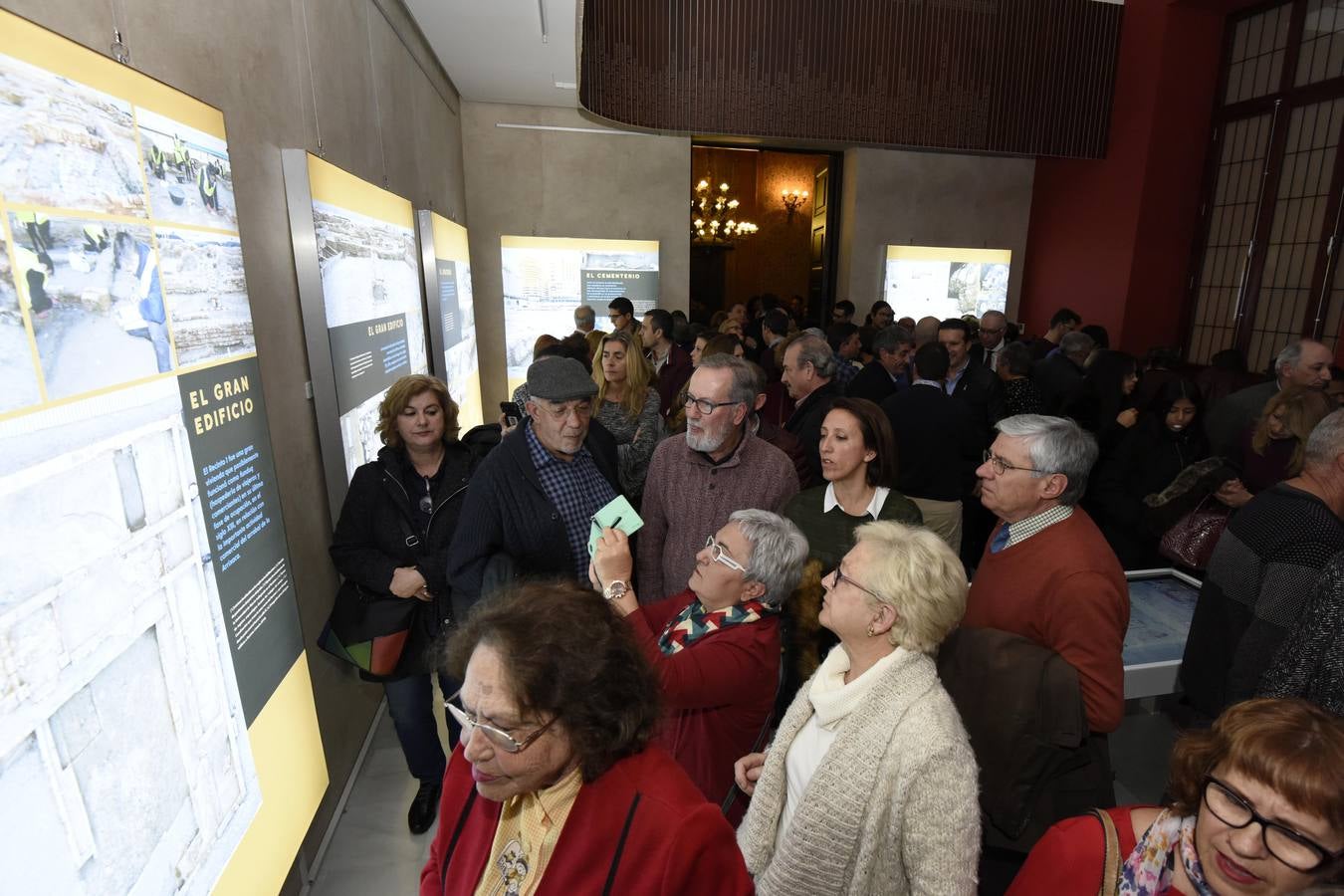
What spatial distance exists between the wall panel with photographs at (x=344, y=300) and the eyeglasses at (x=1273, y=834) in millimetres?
2885

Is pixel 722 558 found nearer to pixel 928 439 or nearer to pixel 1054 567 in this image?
pixel 1054 567

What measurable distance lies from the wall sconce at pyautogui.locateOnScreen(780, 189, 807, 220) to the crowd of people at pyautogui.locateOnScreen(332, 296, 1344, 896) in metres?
12.0

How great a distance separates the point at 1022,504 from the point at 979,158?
975 centimetres

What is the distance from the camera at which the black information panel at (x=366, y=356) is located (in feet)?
9.18

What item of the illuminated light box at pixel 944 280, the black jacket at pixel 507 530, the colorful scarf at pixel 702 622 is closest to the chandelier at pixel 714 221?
the illuminated light box at pixel 944 280

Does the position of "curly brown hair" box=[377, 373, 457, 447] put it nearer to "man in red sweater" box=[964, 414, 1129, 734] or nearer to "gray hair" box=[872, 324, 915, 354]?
"man in red sweater" box=[964, 414, 1129, 734]

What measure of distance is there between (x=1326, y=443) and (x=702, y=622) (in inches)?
82.1

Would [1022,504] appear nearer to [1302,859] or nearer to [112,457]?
[1302,859]

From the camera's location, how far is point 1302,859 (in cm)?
100

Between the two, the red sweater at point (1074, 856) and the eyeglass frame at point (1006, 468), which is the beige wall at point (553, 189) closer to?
the eyeglass frame at point (1006, 468)

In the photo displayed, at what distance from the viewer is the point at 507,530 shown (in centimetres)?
224

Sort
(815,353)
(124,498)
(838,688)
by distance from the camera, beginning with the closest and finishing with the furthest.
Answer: (124,498)
(838,688)
(815,353)

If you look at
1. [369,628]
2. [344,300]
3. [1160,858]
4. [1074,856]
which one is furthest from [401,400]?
[1160,858]

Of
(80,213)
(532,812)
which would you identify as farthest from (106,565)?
(532,812)
